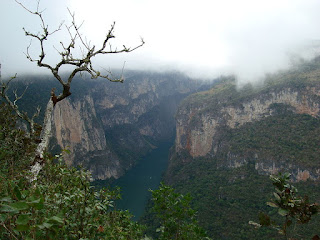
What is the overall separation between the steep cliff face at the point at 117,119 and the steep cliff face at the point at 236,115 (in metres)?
25.7

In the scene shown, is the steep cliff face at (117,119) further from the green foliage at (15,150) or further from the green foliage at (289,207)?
the green foliage at (289,207)

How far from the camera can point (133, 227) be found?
4547mm

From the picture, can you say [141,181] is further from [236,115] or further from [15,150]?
[15,150]

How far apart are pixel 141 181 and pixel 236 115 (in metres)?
31.3

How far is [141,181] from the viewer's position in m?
70.1

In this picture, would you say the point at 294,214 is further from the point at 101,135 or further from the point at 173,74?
the point at 173,74

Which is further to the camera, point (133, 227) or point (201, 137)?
point (201, 137)

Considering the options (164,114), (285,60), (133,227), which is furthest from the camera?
(164,114)

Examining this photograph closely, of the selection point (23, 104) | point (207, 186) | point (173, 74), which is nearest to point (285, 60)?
point (207, 186)

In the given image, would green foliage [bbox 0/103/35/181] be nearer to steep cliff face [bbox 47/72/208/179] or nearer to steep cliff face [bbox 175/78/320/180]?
steep cliff face [bbox 47/72/208/179]

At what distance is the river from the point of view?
5190 centimetres

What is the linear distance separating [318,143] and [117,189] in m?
47.5

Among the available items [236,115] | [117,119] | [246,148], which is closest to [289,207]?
[246,148]

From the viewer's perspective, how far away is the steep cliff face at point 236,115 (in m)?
47.7
